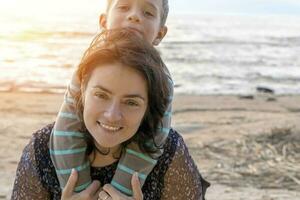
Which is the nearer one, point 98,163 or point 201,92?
point 98,163

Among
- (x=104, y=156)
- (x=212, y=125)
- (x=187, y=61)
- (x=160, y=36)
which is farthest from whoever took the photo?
(x=187, y=61)

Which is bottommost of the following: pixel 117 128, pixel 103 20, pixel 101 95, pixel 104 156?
pixel 104 156

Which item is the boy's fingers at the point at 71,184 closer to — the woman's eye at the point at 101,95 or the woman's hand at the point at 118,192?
the woman's hand at the point at 118,192

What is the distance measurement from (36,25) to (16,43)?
11.5m

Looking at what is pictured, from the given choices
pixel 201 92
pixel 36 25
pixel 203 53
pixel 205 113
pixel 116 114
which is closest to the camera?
pixel 116 114

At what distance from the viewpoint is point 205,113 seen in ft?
32.3

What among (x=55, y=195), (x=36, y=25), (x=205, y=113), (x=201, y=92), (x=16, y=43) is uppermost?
(x=55, y=195)

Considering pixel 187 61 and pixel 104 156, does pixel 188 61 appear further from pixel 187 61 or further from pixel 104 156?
pixel 104 156

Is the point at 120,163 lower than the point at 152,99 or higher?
lower

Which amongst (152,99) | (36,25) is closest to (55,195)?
(152,99)

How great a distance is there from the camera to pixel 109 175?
2527mm

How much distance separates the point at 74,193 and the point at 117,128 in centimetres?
37

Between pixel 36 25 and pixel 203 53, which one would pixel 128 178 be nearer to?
pixel 203 53

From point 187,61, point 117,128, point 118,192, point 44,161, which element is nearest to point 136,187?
point 118,192
